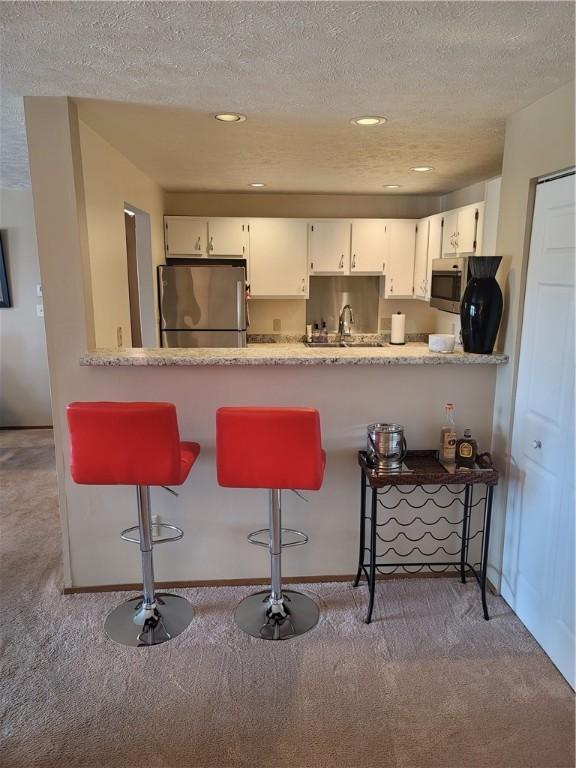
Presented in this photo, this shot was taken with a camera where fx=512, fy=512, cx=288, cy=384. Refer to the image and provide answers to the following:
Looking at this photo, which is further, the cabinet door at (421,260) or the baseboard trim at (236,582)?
the cabinet door at (421,260)

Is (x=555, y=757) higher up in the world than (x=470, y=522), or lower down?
lower down

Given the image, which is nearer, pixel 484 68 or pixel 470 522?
pixel 484 68

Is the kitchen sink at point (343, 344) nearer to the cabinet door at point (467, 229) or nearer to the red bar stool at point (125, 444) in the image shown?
the cabinet door at point (467, 229)

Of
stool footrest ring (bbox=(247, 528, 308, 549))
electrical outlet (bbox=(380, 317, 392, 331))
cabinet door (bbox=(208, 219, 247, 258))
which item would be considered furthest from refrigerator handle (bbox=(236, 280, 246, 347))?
stool footrest ring (bbox=(247, 528, 308, 549))

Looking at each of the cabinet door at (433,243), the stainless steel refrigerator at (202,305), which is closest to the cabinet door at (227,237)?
the stainless steel refrigerator at (202,305)

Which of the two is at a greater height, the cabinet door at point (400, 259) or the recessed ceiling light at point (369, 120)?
the recessed ceiling light at point (369, 120)

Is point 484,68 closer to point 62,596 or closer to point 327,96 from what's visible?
point 327,96

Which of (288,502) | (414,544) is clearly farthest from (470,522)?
(288,502)

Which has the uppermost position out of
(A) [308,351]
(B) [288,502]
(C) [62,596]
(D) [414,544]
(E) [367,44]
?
(E) [367,44]

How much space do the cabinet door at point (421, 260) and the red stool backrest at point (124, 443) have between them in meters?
3.20

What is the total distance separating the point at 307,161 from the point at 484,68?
5.44 feet

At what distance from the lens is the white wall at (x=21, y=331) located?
16.0 feet

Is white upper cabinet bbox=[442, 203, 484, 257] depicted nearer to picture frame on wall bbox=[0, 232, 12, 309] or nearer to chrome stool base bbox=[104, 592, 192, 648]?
chrome stool base bbox=[104, 592, 192, 648]

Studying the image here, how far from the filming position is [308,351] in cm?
260
